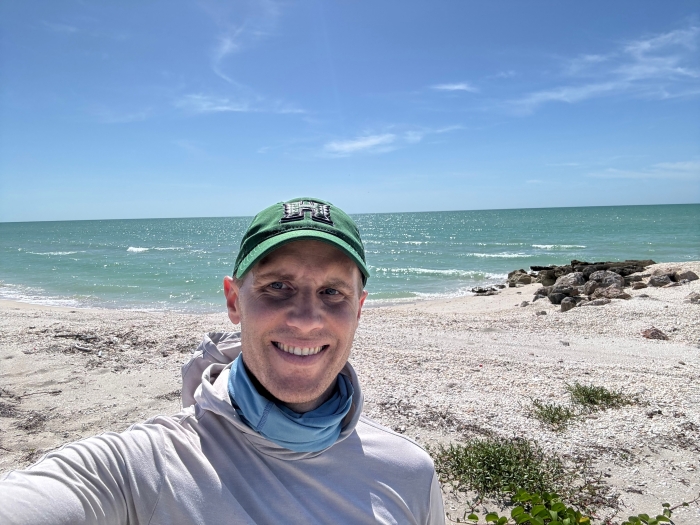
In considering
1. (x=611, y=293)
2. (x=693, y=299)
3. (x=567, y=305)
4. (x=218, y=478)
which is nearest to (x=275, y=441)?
(x=218, y=478)

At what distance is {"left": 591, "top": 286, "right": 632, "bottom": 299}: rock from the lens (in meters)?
13.5

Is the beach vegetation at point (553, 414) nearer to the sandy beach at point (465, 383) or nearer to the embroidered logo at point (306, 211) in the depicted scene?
the sandy beach at point (465, 383)

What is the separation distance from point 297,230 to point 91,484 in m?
0.87

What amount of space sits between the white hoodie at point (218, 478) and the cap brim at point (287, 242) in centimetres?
40

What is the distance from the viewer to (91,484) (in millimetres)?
1184

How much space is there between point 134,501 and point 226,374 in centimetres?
50

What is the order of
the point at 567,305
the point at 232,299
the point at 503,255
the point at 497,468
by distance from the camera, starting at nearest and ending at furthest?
the point at 232,299
the point at 497,468
the point at 567,305
the point at 503,255

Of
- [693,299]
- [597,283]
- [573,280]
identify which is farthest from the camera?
[573,280]

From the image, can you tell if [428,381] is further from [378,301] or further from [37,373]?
[378,301]

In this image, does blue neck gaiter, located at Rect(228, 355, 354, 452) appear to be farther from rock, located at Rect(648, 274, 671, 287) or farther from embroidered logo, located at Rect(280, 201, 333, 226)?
rock, located at Rect(648, 274, 671, 287)

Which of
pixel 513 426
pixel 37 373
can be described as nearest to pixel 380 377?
pixel 513 426

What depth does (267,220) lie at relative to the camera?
1532mm

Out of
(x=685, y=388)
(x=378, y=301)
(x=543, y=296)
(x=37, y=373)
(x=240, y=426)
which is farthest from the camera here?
(x=378, y=301)

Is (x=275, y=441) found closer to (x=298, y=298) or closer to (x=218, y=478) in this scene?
(x=218, y=478)
